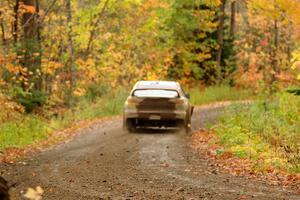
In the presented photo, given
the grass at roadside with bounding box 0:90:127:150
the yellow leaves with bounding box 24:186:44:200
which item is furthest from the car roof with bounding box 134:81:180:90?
the yellow leaves with bounding box 24:186:44:200

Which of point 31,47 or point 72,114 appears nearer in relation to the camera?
point 31,47

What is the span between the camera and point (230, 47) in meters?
42.6

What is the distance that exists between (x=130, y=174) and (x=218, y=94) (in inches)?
1035

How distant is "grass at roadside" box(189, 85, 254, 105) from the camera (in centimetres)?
3726

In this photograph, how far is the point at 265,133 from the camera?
1792cm

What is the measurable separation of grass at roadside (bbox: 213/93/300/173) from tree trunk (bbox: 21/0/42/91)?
856cm

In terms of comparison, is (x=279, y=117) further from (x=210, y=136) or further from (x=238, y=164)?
(x=238, y=164)

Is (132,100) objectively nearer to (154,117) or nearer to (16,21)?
(154,117)

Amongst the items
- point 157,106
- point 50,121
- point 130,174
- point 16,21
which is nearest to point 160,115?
point 157,106

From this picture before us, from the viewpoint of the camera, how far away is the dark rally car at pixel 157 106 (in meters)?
20.7

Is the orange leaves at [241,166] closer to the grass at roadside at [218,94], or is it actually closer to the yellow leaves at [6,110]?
the yellow leaves at [6,110]

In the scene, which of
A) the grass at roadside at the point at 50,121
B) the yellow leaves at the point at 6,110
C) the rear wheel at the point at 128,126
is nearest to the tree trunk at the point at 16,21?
the grass at roadside at the point at 50,121

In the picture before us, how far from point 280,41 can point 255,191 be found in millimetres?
47011

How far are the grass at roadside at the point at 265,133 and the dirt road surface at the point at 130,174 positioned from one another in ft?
3.95
